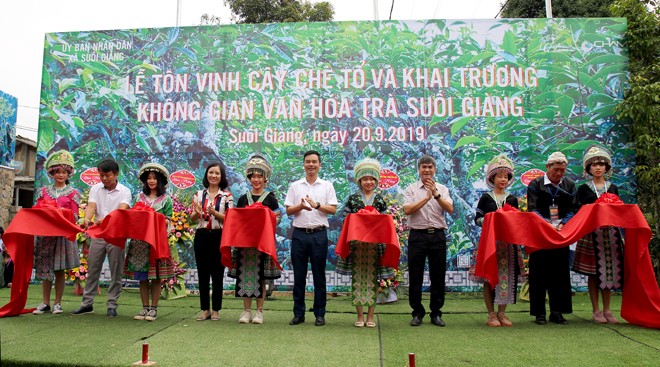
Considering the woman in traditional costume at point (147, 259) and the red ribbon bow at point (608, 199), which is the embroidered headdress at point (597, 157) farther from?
the woman in traditional costume at point (147, 259)

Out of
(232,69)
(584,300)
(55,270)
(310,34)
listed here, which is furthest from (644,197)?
(55,270)

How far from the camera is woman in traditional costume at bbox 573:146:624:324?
4500 mm

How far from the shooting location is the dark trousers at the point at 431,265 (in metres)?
4.53

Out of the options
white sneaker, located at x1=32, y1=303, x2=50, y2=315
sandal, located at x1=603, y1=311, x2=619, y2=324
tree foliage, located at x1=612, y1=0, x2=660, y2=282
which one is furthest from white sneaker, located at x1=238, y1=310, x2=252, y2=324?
tree foliage, located at x1=612, y1=0, x2=660, y2=282

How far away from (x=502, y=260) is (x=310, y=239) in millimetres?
1628

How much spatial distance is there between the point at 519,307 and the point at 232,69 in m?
4.74

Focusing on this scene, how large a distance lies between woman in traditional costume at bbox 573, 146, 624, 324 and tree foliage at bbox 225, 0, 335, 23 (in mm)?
13929

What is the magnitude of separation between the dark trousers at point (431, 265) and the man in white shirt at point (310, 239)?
76 cm

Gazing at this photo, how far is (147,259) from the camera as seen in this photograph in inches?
185

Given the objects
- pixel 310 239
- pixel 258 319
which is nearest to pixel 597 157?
pixel 310 239

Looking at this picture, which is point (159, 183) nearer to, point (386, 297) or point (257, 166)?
point (257, 166)

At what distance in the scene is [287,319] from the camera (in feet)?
16.1

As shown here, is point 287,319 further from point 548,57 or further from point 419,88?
point 548,57

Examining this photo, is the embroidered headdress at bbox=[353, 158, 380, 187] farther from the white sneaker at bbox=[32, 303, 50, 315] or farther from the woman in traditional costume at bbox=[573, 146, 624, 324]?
the white sneaker at bbox=[32, 303, 50, 315]
